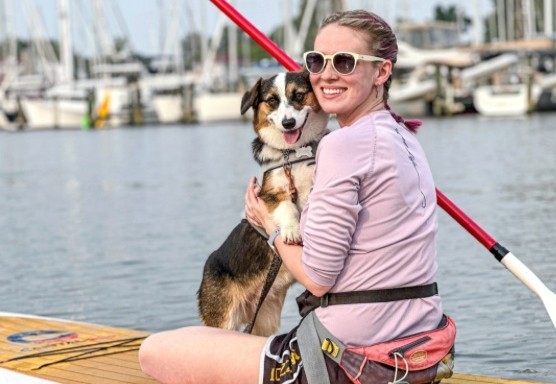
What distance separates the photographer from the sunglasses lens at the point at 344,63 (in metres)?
4.48

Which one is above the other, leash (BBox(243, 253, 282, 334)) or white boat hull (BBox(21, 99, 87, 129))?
leash (BBox(243, 253, 282, 334))

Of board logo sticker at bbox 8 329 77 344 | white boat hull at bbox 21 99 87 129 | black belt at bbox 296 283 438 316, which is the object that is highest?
black belt at bbox 296 283 438 316

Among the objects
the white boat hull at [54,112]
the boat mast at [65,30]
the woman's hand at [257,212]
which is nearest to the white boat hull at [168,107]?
the white boat hull at [54,112]

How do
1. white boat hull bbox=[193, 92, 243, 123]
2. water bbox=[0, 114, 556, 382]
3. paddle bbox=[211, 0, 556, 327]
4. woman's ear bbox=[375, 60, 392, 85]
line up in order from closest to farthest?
woman's ear bbox=[375, 60, 392, 85] < paddle bbox=[211, 0, 556, 327] < water bbox=[0, 114, 556, 382] < white boat hull bbox=[193, 92, 243, 123]

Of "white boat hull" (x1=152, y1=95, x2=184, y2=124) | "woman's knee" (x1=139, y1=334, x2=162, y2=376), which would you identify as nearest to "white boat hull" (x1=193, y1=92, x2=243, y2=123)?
"white boat hull" (x1=152, y1=95, x2=184, y2=124)

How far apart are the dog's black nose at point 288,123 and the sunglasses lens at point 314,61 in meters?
0.99

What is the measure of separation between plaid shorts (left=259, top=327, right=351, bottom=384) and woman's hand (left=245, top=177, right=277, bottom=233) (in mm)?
538

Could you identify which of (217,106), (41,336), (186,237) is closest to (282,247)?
(41,336)

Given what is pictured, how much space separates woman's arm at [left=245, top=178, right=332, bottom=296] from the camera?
4473 millimetres

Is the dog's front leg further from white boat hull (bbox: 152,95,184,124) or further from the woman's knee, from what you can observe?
white boat hull (bbox: 152,95,184,124)

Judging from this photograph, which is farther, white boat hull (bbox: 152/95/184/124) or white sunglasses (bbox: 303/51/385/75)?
white boat hull (bbox: 152/95/184/124)

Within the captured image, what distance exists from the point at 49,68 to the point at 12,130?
17.9 feet

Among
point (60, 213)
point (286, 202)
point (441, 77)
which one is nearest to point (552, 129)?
point (441, 77)

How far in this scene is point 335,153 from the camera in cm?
434
